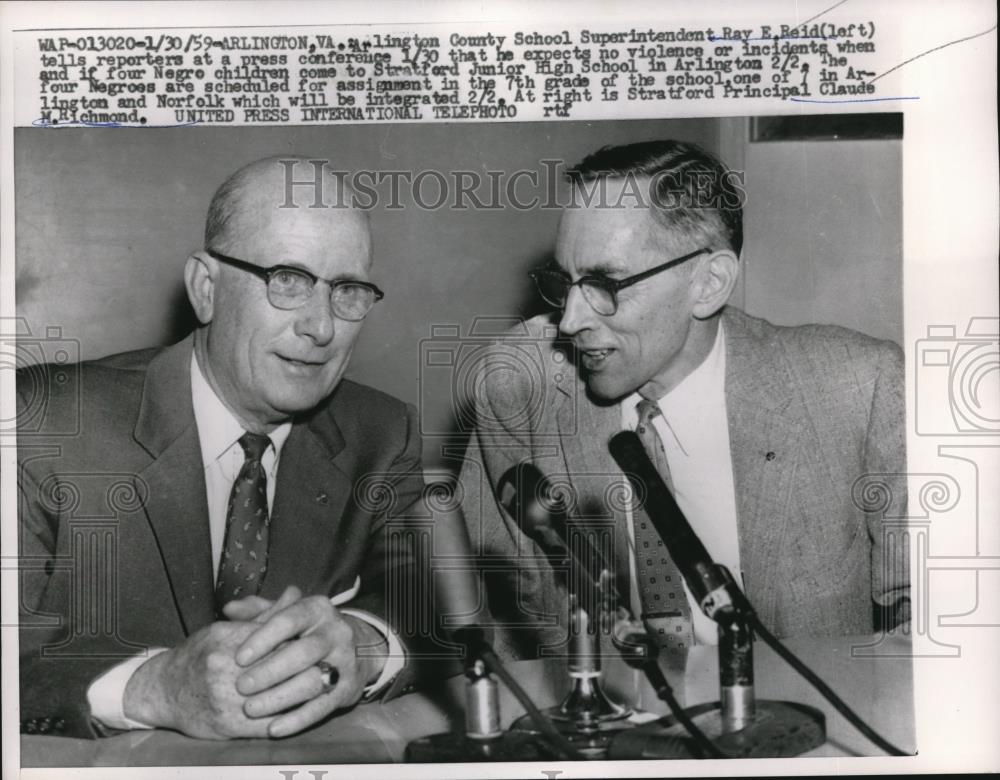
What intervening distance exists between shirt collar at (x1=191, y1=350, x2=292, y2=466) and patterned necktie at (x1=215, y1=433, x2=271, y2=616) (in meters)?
0.02

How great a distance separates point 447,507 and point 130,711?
0.58 m

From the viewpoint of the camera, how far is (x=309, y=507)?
1603 mm

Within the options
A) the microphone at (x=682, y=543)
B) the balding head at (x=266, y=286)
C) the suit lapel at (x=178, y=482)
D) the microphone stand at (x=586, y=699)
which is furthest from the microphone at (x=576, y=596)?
the suit lapel at (x=178, y=482)

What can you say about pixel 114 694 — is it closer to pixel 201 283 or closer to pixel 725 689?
pixel 201 283

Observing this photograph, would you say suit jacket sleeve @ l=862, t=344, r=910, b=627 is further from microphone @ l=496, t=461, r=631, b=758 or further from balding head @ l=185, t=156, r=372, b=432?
balding head @ l=185, t=156, r=372, b=432

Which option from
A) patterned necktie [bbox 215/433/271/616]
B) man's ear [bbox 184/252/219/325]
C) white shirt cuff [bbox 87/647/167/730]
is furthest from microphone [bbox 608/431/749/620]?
white shirt cuff [bbox 87/647/167/730]

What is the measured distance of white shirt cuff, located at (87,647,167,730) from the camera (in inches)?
62.0

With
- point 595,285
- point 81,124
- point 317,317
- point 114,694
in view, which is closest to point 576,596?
point 595,285

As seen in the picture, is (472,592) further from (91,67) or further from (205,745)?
(91,67)

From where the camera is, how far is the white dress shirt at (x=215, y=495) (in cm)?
158

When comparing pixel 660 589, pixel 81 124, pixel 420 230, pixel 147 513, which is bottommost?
pixel 660 589

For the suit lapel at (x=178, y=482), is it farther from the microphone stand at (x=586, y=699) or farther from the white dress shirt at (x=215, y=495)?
the microphone stand at (x=586, y=699)

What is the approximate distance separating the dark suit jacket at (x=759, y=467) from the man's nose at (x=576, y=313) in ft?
0.10

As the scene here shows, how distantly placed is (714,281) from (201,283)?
80 centimetres
